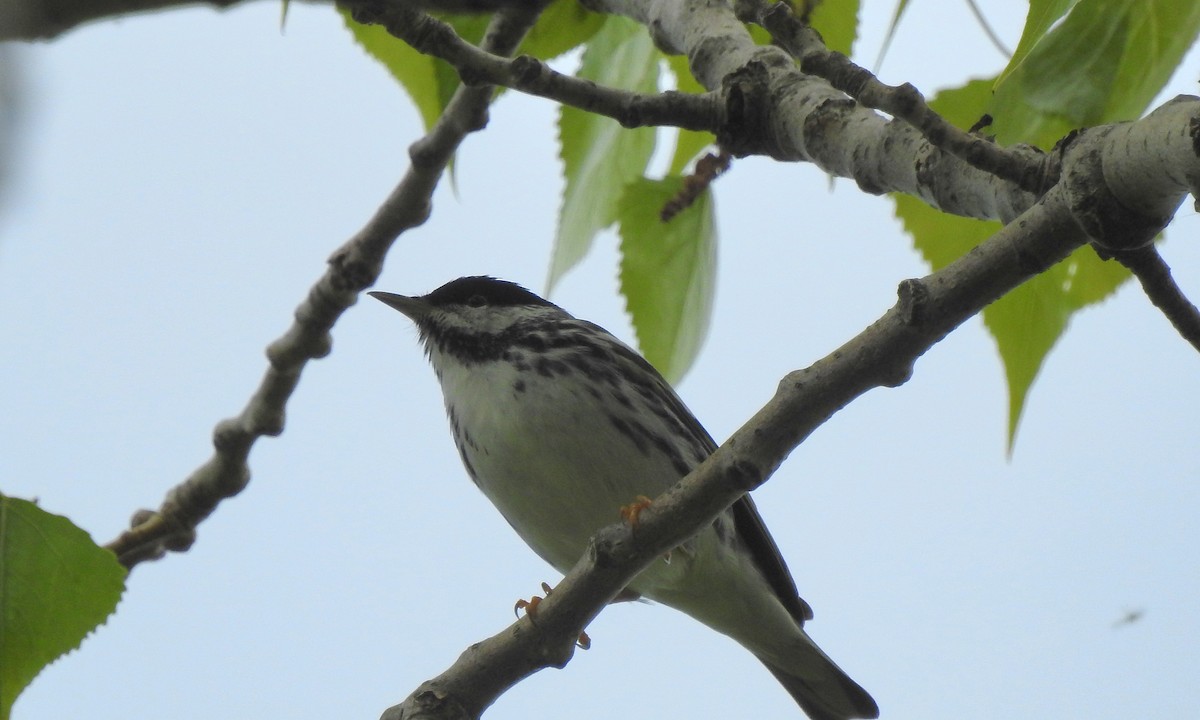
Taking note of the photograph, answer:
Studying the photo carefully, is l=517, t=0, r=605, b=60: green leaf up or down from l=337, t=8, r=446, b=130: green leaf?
up

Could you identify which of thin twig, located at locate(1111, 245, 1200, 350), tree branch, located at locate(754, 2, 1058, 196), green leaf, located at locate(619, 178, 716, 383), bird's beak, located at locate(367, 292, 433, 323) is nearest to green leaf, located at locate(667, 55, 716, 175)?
green leaf, located at locate(619, 178, 716, 383)

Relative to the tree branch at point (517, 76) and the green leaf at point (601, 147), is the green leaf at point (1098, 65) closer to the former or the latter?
the tree branch at point (517, 76)

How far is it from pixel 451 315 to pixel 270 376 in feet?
1.88

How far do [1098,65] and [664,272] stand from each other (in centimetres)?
77

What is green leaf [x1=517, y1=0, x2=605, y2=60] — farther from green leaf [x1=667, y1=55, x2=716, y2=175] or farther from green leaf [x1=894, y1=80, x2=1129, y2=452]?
green leaf [x1=894, y1=80, x2=1129, y2=452]

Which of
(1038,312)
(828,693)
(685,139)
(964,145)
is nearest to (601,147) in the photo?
(685,139)

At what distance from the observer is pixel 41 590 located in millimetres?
1544

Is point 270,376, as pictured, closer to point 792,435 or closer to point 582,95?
point 582,95

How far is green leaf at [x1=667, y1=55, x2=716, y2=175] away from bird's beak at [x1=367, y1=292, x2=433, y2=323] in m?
1.21

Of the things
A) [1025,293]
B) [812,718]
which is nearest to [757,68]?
[1025,293]

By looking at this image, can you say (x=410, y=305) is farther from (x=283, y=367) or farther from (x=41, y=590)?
(x=41, y=590)

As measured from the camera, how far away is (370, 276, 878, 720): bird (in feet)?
8.17

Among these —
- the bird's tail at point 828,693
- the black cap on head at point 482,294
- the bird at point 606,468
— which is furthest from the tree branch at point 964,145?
the black cap on head at point 482,294

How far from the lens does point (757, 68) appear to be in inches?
66.5
